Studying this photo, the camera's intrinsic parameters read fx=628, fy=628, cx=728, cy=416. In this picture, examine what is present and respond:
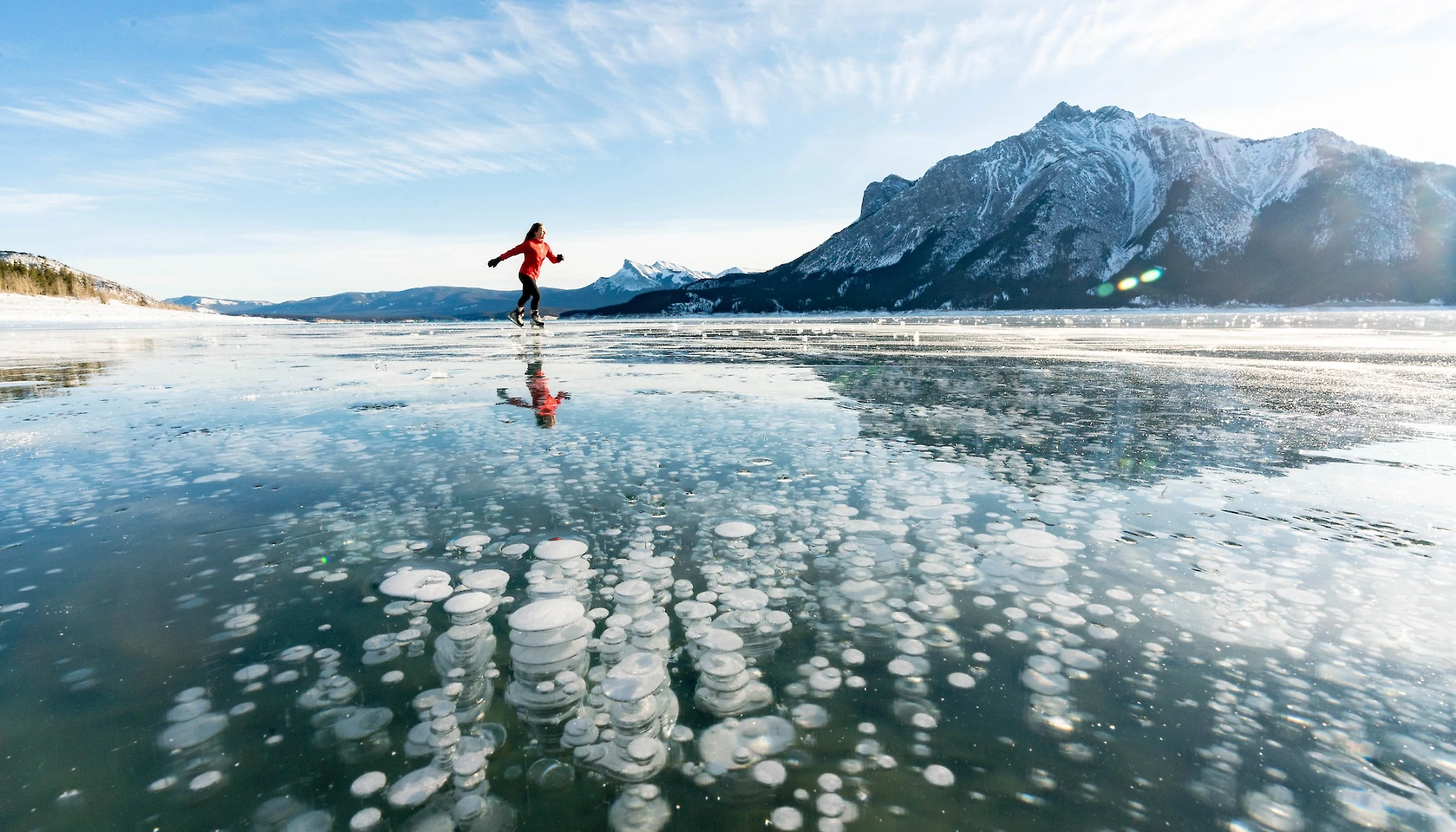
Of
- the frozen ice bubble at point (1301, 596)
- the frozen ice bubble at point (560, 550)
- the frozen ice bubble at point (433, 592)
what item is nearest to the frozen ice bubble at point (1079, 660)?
the frozen ice bubble at point (1301, 596)

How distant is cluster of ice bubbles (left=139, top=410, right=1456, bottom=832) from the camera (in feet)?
8.45

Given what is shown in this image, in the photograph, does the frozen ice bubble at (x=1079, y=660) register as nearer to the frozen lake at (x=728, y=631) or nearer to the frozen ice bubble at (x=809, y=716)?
the frozen lake at (x=728, y=631)

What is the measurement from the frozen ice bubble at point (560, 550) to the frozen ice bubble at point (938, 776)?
3046 mm

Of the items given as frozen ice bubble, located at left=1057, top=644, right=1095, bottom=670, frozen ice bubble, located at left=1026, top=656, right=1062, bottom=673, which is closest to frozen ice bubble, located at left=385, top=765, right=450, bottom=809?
frozen ice bubble, located at left=1026, top=656, right=1062, bottom=673

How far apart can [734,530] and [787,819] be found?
3.14 meters

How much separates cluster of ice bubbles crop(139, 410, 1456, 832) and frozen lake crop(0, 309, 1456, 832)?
22mm

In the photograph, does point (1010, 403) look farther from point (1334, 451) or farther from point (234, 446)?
point (234, 446)

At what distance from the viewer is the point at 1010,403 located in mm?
12516

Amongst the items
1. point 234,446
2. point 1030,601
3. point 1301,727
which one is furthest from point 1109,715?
point 234,446

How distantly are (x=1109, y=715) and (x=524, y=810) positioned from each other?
8.68 feet

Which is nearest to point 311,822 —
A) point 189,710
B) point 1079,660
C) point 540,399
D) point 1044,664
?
point 189,710

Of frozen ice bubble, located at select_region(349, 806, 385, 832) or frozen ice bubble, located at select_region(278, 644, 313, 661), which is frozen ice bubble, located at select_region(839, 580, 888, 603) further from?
frozen ice bubble, located at select_region(278, 644, 313, 661)

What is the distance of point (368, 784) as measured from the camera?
2.53 m

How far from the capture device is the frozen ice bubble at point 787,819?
235cm
